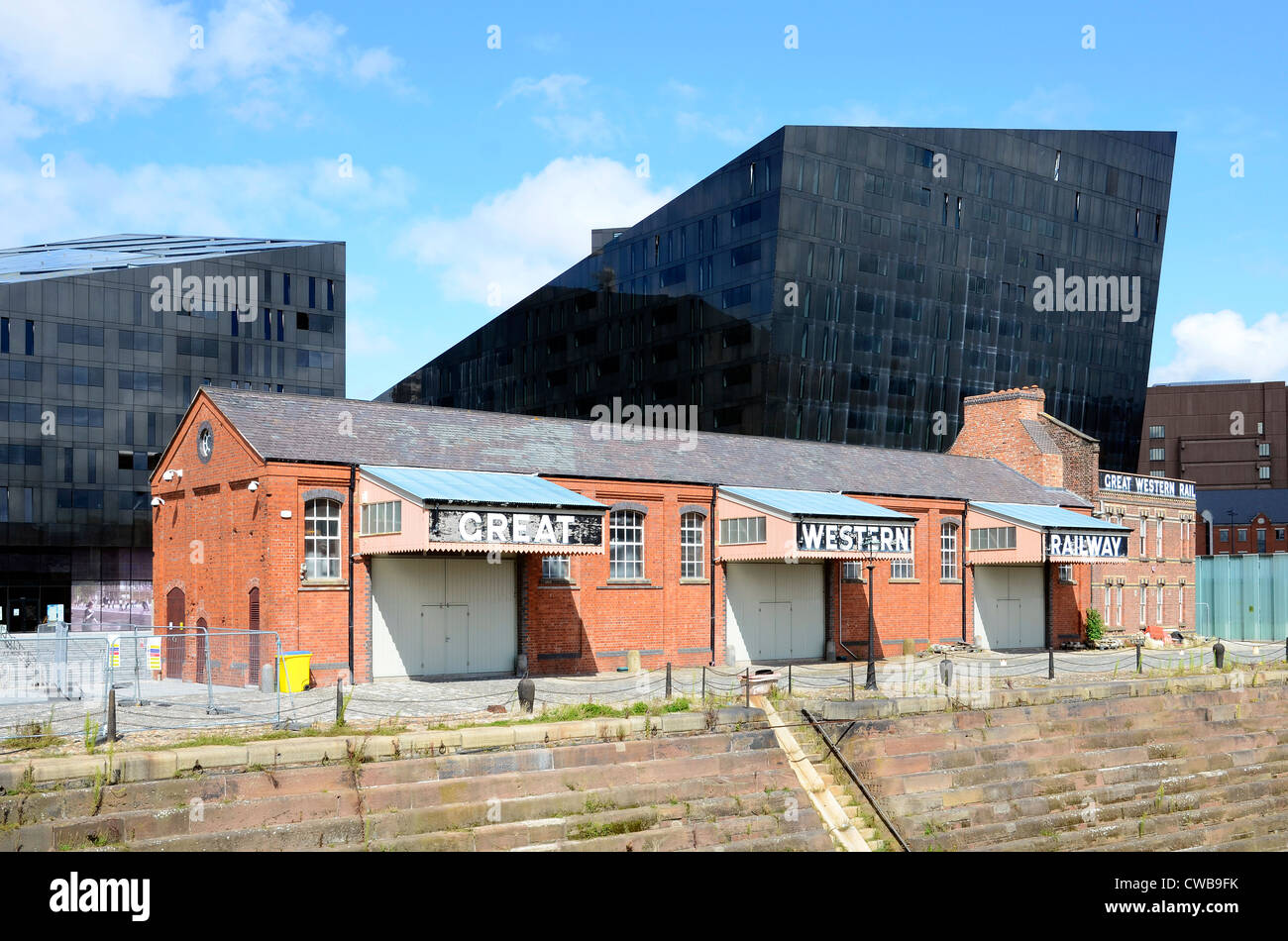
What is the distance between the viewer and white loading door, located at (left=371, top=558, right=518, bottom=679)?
2941 cm

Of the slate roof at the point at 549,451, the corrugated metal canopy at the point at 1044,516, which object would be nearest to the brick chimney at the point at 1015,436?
the slate roof at the point at 549,451

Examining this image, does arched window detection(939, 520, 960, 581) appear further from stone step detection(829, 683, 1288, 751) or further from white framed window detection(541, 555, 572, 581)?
white framed window detection(541, 555, 572, 581)

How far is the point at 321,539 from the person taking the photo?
29.0 metres

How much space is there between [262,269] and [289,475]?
4821cm

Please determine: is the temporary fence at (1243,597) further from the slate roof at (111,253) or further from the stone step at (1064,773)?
the slate roof at (111,253)

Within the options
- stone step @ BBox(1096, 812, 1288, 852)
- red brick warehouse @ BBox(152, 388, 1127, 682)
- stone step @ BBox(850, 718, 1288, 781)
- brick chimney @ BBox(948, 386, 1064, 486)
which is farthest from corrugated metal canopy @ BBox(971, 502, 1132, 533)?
stone step @ BBox(1096, 812, 1288, 852)

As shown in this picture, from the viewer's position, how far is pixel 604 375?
249ft

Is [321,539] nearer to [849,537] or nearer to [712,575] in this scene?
[712,575]

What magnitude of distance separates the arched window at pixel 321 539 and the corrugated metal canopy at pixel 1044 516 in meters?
23.0

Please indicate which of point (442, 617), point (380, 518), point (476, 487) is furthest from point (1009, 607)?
point (380, 518)

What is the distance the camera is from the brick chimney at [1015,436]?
48.5m

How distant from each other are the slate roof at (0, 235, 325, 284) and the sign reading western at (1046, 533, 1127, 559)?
169 ft

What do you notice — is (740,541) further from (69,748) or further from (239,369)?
(239,369)

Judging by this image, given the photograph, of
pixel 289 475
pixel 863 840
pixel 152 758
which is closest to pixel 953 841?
pixel 863 840
